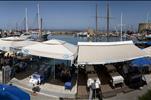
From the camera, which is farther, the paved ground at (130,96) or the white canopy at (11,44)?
the white canopy at (11,44)

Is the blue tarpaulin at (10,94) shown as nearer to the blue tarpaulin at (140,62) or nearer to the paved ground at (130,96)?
the paved ground at (130,96)

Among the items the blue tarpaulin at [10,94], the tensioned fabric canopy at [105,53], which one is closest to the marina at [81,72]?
the tensioned fabric canopy at [105,53]

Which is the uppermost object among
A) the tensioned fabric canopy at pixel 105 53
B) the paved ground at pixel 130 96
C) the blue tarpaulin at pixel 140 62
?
the tensioned fabric canopy at pixel 105 53

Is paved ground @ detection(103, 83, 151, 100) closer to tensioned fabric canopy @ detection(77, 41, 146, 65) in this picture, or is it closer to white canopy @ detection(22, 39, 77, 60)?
tensioned fabric canopy @ detection(77, 41, 146, 65)

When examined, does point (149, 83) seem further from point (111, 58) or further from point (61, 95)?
point (61, 95)

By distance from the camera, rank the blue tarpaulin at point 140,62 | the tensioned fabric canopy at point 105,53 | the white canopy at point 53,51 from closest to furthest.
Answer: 1. the tensioned fabric canopy at point 105,53
2. the white canopy at point 53,51
3. the blue tarpaulin at point 140,62

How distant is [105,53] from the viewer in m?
16.4

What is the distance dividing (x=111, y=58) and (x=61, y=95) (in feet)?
11.4

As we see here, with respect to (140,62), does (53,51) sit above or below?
above

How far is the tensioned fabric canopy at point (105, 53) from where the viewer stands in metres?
15.4

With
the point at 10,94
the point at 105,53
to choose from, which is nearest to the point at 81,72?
the point at 105,53

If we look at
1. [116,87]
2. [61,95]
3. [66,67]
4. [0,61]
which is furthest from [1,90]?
[0,61]

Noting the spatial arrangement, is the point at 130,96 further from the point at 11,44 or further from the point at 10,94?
the point at 11,44

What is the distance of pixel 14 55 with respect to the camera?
2225cm
